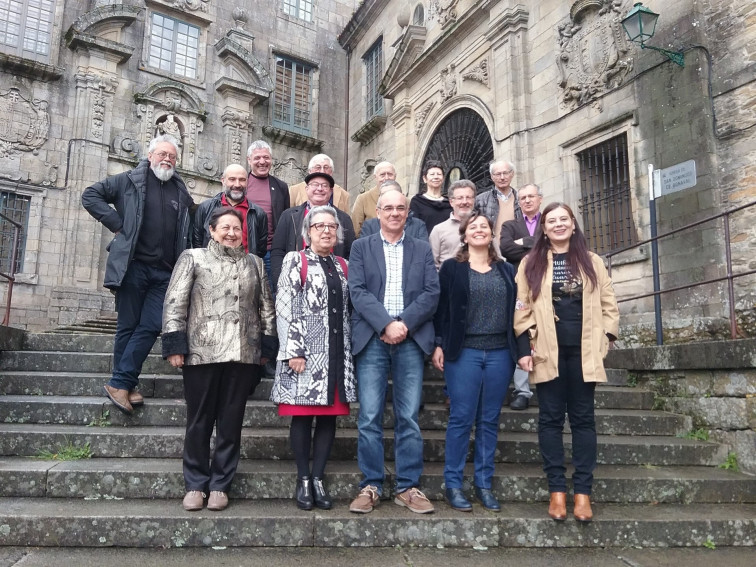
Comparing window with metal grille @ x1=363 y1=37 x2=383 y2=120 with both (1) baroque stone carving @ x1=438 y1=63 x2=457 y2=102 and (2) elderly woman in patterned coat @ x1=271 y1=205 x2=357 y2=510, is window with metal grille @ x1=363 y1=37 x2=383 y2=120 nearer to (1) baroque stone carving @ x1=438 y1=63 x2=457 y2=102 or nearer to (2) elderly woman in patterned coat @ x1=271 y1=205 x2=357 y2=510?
(1) baroque stone carving @ x1=438 y1=63 x2=457 y2=102

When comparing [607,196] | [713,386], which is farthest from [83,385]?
[607,196]

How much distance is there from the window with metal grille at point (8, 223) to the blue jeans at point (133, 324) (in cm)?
900

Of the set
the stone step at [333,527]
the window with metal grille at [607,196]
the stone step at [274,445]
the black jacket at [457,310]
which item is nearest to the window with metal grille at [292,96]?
the window with metal grille at [607,196]

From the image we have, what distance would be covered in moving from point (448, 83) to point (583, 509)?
966 cm

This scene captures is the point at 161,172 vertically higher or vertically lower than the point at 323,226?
higher

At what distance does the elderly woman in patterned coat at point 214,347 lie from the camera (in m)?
3.57

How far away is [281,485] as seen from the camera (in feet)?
12.5

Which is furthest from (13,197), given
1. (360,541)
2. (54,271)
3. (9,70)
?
(360,541)

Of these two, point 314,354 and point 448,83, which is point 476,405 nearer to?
point 314,354

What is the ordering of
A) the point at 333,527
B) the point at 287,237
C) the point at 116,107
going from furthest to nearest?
the point at 116,107 → the point at 287,237 → the point at 333,527

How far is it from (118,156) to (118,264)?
9.87 meters

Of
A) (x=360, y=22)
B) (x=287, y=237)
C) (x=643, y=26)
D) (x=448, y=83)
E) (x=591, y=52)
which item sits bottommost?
(x=287, y=237)

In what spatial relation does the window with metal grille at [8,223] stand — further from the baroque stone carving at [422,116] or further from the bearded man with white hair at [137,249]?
the bearded man with white hair at [137,249]

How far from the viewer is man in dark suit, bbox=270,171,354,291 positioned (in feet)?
14.8
